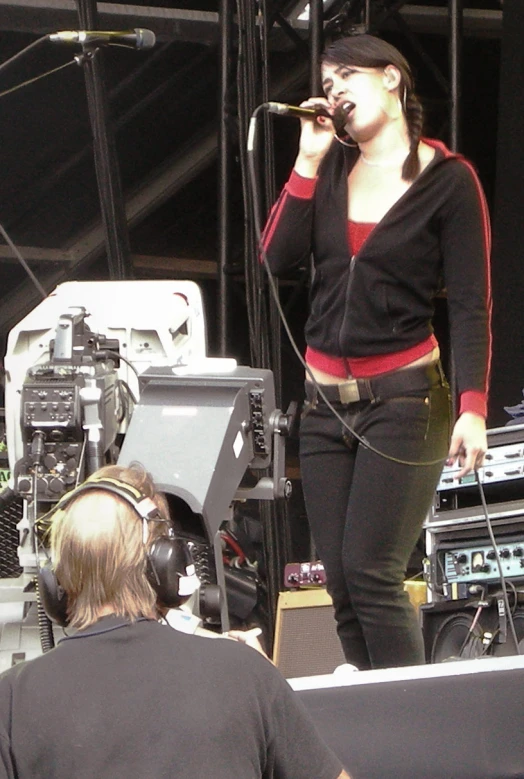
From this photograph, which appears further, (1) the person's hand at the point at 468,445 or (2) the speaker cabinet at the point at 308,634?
(2) the speaker cabinet at the point at 308,634

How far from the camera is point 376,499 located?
83.6 inches

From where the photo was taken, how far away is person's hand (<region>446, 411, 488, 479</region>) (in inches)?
83.0

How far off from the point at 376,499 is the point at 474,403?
9.7 inches

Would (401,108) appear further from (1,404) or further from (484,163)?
(484,163)

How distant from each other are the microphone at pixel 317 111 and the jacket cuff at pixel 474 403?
543mm

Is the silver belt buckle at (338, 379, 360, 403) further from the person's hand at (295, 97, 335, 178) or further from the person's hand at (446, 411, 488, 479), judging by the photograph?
the person's hand at (295, 97, 335, 178)

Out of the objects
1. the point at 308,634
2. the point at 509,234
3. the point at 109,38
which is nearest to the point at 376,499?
the point at 109,38

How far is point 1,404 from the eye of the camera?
17.9 feet

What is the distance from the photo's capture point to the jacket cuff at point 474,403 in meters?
2.15

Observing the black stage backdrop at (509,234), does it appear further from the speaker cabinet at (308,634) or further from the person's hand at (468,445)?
the person's hand at (468,445)

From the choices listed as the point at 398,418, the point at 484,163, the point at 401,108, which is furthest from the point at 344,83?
the point at 484,163

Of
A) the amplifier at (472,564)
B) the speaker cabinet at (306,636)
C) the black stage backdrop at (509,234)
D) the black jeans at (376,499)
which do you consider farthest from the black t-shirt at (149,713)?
the black stage backdrop at (509,234)

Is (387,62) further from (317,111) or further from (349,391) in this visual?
(349,391)

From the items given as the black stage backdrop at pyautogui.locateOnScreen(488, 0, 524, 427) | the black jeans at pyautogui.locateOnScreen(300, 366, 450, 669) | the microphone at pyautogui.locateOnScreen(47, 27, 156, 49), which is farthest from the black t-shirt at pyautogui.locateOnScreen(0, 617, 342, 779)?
the black stage backdrop at pyautogui.locateOnScreen(488, 0, 524, 427)
